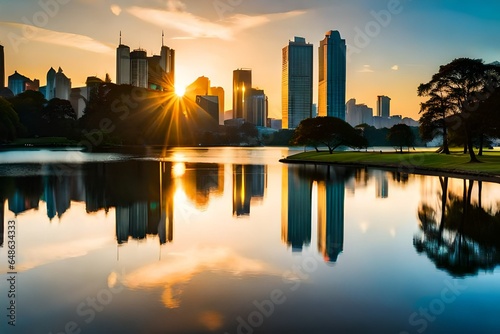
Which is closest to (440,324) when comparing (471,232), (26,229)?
(471,232)

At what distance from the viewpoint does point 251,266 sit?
1145 centimetres

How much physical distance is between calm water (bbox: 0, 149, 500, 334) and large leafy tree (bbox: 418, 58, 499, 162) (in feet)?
99.7

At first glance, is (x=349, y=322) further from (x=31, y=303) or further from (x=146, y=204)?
(x=146, y=204)

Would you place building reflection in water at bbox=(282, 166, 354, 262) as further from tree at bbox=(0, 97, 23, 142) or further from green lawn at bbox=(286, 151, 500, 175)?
tree at bbox=(0, 97, 23, 142)

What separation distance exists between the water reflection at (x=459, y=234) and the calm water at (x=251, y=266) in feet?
0.16

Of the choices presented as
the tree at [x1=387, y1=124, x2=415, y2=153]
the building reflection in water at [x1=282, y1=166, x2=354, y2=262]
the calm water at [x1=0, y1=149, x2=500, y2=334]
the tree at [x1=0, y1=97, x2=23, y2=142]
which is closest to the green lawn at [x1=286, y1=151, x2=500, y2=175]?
the building reflection in water at [x1=282, y1=166, x2=354, y2=262]

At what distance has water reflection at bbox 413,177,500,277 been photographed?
38.4 ft

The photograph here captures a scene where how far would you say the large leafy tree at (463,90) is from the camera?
1996 inches

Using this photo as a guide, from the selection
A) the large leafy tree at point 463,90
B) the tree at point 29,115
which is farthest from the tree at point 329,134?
the tree at point 29,115

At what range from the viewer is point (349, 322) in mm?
7906

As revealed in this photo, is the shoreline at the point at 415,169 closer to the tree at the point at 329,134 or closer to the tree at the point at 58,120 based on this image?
the tree at the point at 329,134

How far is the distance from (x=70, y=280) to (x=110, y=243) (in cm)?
378

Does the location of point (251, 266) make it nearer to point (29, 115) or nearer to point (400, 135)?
point (400, 135)

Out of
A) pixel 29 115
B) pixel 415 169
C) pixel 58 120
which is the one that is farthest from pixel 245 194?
pixel 29 115
